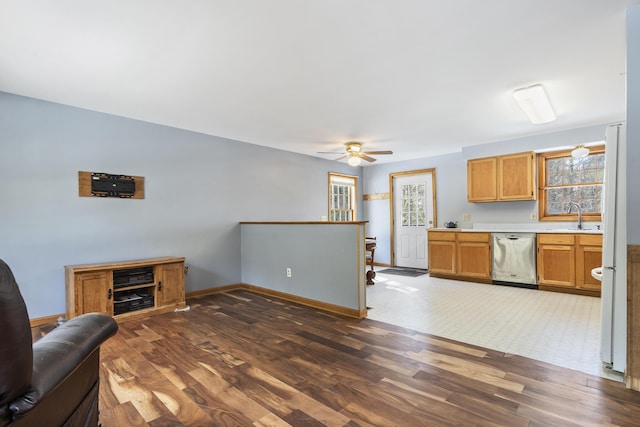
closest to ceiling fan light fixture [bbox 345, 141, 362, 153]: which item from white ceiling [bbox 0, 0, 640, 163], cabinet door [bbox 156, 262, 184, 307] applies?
white ceiling [bbox 0, 0, 640, 163]

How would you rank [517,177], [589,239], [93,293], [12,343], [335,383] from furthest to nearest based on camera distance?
[517,177] → [589,239] → [93,293] → [335,383] → [12,343]

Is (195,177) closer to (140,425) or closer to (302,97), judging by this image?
(302,97)

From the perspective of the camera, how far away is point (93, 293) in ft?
10.9

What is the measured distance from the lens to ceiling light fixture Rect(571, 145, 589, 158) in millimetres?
4648

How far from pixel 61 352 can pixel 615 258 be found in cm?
331

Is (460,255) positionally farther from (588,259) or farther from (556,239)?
(588,259)

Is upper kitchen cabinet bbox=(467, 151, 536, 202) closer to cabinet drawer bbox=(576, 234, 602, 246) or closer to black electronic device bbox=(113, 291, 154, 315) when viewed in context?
cabinet drawer bbox=(576, 234, 602, 246)

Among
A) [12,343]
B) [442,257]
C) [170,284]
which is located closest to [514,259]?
[442,257]

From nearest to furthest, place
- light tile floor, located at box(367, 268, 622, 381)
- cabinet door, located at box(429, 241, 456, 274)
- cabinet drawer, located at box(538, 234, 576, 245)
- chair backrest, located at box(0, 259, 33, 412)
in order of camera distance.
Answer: chair backrest, located at box(0, 259, 33, 412)
light tile floor, located at box(367, 268, 622, 381)
cabinet drawer, located at box(538, 234, 576, 245)
cabinet door, located at box(429, 241, 456, 274)

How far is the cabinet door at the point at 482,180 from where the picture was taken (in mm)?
5398

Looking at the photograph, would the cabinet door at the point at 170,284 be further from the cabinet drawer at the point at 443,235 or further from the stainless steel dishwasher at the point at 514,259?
the stainless steel dishwasher at the point at 514,259

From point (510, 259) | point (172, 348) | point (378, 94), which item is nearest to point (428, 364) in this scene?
point (172, 348)

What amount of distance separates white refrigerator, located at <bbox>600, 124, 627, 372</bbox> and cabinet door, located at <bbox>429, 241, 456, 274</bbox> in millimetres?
3253

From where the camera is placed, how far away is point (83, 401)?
144 centimetres
